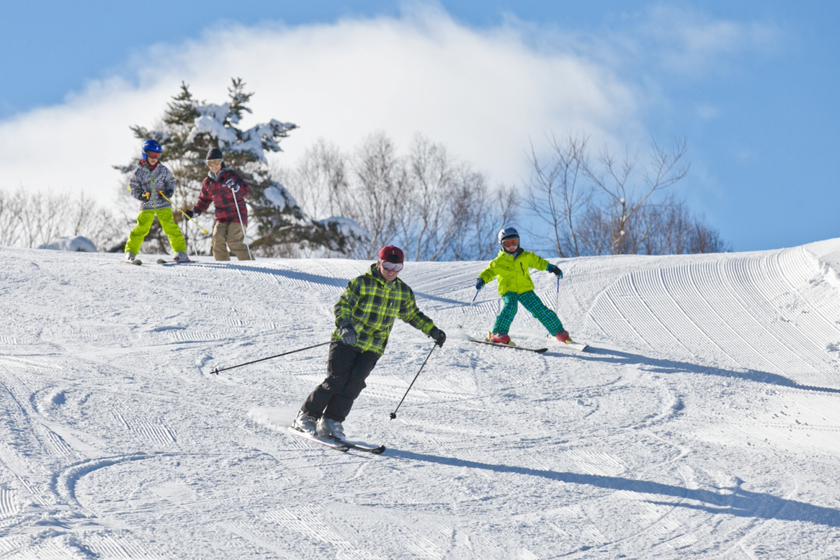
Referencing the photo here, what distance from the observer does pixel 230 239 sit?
1137cm

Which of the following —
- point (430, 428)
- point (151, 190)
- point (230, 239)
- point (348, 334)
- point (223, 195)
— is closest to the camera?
point (348, 334)

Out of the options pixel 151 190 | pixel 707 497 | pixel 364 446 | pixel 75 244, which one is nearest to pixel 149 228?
pixel 151 190

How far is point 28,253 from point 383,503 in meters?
10.5

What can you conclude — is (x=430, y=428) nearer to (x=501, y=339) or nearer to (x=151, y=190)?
(x=501, y=339)

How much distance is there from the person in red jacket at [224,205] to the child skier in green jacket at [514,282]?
4.75 metres

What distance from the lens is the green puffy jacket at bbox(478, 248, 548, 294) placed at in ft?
24.3

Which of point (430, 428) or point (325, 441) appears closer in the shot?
point (325, 441)

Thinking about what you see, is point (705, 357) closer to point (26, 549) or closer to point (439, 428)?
point (439, 428)

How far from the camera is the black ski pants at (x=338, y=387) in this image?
4582 millimetres

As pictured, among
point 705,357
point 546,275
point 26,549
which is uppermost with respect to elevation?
point 546,275

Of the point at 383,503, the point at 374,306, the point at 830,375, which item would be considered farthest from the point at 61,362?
the point at 830,375

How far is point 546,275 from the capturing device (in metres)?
10.3

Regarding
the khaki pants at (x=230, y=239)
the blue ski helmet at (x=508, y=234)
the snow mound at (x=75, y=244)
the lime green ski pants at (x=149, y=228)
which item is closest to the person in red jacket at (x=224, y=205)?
the khaki pants at (x=230, y=239)

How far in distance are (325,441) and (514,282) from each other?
351 cm
